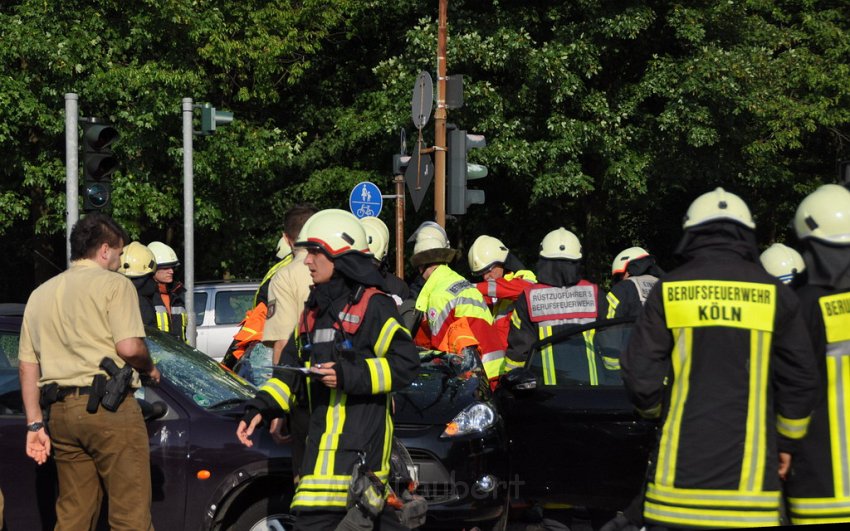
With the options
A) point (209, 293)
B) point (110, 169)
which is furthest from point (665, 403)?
point (209, 293)

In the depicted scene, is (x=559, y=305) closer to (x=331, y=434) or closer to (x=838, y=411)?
(x=331, y=434)

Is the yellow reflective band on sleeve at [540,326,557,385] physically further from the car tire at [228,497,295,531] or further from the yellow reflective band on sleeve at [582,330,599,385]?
the car tire at [228,497,295,531]

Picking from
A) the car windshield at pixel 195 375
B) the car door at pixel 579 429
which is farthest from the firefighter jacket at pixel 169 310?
the car door at pixel 579 429

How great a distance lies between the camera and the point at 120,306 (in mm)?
5375

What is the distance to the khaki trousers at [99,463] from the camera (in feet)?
17.5

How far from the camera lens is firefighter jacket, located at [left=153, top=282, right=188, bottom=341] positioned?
968 cm

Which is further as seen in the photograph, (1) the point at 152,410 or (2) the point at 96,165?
(2) the point at 96,165

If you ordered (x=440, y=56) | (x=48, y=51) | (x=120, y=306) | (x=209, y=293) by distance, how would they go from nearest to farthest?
1. (x=120, y=306)
2. (x=440, y=56)
3. (x=209, y=293)
4. (x=48, y=51)

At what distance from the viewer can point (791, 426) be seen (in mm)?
4078

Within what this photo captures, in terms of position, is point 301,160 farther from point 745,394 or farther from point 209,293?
point 745,394

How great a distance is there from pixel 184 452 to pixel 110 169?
17.5ft

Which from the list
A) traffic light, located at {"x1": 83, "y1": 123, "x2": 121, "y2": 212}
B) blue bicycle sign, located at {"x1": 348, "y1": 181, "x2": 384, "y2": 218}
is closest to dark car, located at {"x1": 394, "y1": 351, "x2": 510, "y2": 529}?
traffic light, located at {"x1": 83, "y1": 123, "x2": 121, "y2": 212}

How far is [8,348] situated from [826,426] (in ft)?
13.1

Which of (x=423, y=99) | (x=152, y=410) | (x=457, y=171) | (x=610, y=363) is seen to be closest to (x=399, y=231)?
(x=423, y=99)
